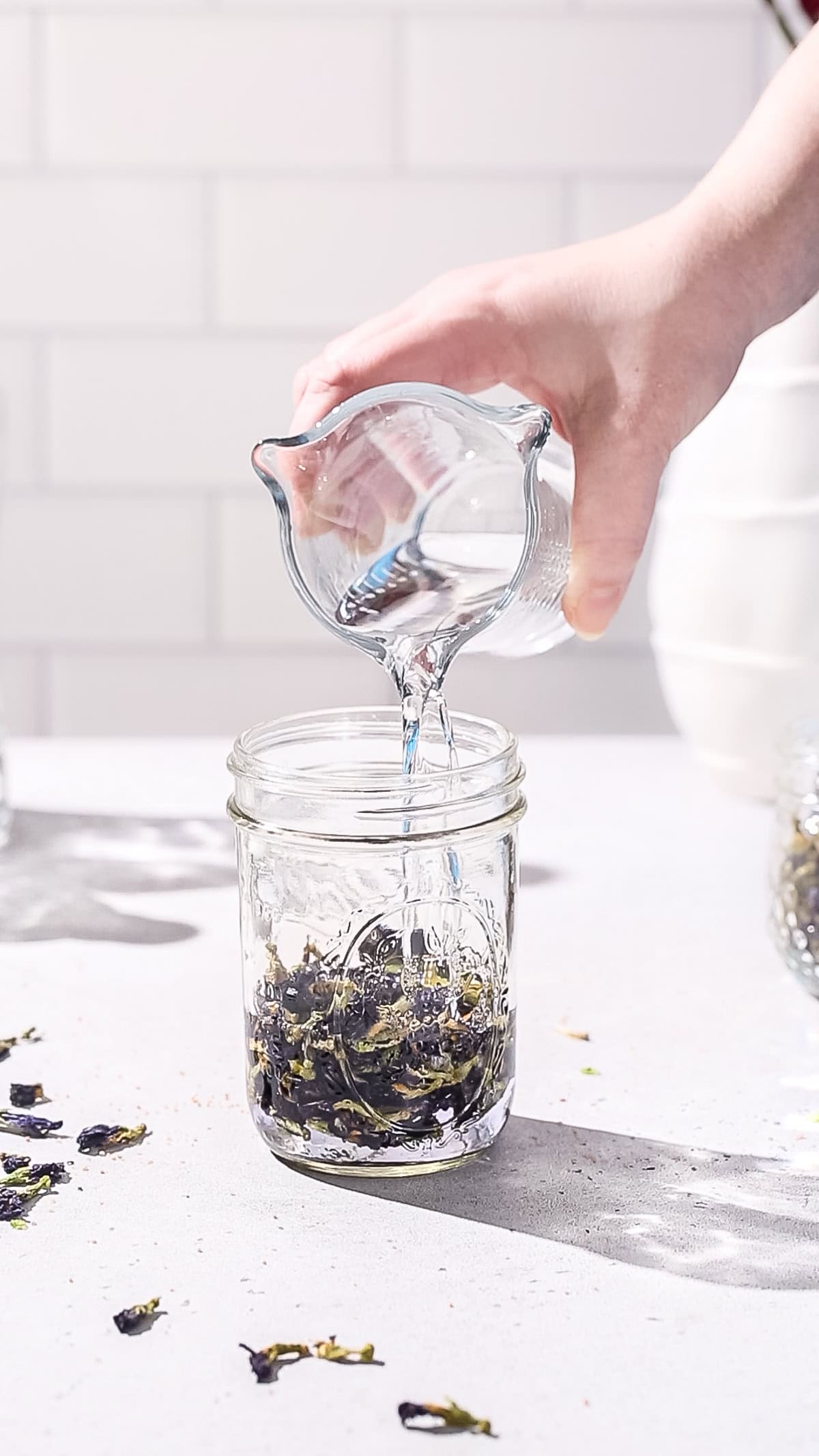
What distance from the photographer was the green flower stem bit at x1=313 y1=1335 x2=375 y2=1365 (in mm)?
477

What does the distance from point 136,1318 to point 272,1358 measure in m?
0.05

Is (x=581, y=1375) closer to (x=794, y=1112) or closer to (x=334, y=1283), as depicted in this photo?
(x=334, y=1283)

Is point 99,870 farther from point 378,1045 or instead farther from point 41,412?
A: point 41,412

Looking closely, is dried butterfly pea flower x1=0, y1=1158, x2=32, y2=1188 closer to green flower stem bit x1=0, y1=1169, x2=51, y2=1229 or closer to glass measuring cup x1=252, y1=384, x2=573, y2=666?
green flower stem bit x1=0, y1=1169, x2=51, y2=1229

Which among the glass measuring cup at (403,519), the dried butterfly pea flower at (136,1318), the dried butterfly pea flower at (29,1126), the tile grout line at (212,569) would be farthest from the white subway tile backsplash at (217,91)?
the dried butterfly pea flower at (136,1318)

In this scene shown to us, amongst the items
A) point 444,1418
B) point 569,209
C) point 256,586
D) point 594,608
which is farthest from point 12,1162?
point 569,209

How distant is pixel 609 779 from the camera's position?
3.85ft

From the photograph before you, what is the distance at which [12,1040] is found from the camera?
0.73 meters

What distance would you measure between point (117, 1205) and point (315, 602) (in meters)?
0.24

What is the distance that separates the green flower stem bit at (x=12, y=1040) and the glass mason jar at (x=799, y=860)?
0.37 meters

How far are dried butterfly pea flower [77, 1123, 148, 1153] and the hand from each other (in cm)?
29

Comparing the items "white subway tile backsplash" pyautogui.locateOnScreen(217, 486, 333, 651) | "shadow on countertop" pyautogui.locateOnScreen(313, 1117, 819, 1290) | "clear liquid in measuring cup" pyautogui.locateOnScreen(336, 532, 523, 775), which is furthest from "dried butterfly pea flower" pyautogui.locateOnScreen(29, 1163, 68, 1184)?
"white subway tile backsplash" pyautogui.locateOnScreen(217, 486, 333, 651)

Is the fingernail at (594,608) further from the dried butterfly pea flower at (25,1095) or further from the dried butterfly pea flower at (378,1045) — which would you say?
the dried butterfly pea flower at (25,1095)

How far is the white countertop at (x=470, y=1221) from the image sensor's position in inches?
18.0
